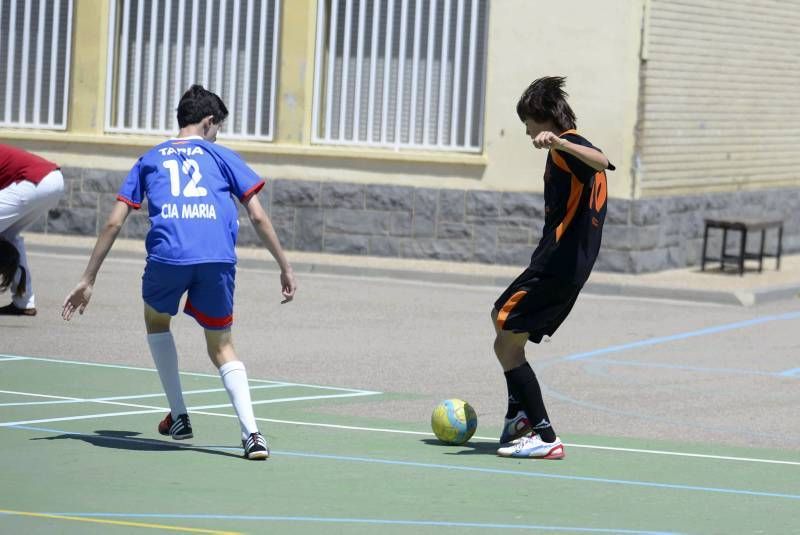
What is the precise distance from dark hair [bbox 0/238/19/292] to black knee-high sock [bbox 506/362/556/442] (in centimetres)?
660

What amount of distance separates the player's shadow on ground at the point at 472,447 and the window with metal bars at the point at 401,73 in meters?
12.6

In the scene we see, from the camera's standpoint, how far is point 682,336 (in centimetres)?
1528

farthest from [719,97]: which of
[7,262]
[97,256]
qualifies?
[97,256]

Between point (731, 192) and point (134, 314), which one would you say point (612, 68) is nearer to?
point (731, 192)

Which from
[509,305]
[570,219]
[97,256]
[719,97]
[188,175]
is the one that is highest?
[719,97]

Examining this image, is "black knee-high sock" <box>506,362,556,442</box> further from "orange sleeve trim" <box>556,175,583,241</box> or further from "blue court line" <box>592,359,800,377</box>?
"blue court line" <box>592,359,800,377</box>

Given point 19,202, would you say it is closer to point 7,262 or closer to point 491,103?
point 7,262

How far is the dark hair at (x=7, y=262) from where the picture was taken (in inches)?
551

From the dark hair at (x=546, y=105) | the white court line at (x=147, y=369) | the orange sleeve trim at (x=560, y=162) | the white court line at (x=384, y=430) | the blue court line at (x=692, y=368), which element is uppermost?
the dark hair at (x=546, y=105)

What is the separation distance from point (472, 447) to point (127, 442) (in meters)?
1.83

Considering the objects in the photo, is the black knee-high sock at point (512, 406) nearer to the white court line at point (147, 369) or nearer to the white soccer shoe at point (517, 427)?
the white soccer shoe at point (517, 427)

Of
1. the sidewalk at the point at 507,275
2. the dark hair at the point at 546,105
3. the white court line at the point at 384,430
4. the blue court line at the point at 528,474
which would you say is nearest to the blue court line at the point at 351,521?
the blue court line at the point at 528,474

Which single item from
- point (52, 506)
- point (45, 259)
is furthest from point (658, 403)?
point (45, 259)

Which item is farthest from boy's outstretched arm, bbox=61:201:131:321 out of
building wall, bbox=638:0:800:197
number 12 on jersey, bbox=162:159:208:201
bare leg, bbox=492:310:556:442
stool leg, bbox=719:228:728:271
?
stool leg, bbox=719:228:728:271
